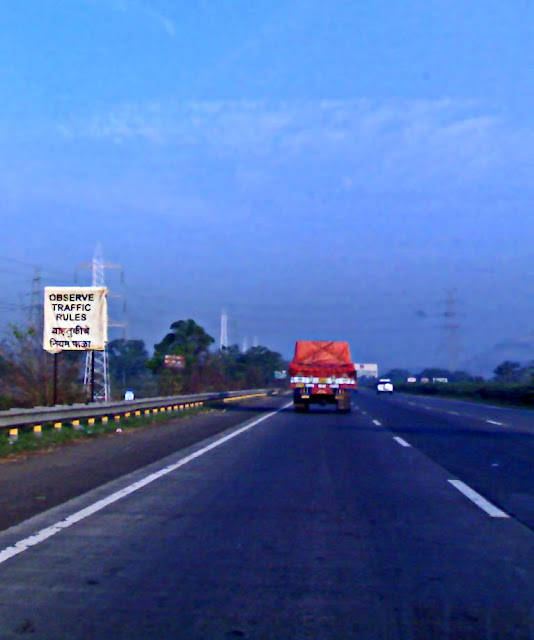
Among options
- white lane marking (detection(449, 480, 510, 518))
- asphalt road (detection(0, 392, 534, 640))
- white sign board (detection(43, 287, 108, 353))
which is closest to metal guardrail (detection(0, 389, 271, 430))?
white sign board (detection(43, 287, 108, 353))

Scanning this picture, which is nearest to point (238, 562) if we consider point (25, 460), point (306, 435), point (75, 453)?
point (25, 460)

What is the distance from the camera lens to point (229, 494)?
1201cm

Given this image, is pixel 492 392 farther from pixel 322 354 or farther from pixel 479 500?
pixel 479 500

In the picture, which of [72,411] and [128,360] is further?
[128,360]

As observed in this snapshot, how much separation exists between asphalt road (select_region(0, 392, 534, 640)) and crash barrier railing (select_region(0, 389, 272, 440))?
5.14 m

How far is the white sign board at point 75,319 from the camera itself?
28.2 m

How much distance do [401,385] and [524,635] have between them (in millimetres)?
144256

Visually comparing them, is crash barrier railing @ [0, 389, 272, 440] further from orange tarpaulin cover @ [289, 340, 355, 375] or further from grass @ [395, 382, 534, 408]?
grass @ [395, 382, 534, 408]

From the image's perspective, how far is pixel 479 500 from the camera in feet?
38.2

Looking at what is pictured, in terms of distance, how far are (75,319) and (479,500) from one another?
19192 millimetres

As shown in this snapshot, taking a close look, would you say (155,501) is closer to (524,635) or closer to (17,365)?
(524,635)

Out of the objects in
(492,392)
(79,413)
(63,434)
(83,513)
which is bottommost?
(83,513)

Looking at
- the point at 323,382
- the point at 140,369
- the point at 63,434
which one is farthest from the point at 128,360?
the point at 63,434

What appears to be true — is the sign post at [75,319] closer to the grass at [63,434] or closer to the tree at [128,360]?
the grass at [63,434]
